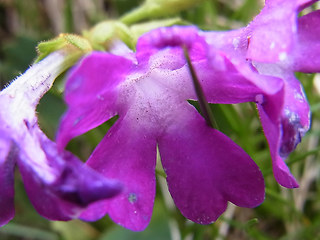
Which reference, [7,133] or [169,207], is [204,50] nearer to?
[7,133]

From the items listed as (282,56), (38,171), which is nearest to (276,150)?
(282,56)

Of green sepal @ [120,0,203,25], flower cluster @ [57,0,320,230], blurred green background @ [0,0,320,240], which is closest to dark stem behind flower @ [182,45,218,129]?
flower cluster @ [57,0,320,230]

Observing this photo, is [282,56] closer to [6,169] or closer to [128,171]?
[128,171]

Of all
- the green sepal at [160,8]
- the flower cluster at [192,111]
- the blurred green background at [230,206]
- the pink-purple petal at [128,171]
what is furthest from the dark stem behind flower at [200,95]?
the green sepal at [160,8]

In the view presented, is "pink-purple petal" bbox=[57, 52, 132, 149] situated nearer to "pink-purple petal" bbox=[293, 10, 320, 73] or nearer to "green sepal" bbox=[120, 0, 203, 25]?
"pink-purple petal" bbox=[293, 10, 320, 73]

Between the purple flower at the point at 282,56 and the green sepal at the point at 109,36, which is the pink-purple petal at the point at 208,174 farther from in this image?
the green sepal at the point at 109,36

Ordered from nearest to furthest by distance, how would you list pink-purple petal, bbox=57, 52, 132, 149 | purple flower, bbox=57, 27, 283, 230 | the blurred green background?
pink-purple petal, bbox=57, 52, 132, 149 → purple flower, bbox=57, 27, 283, 230 → the blurred green background
